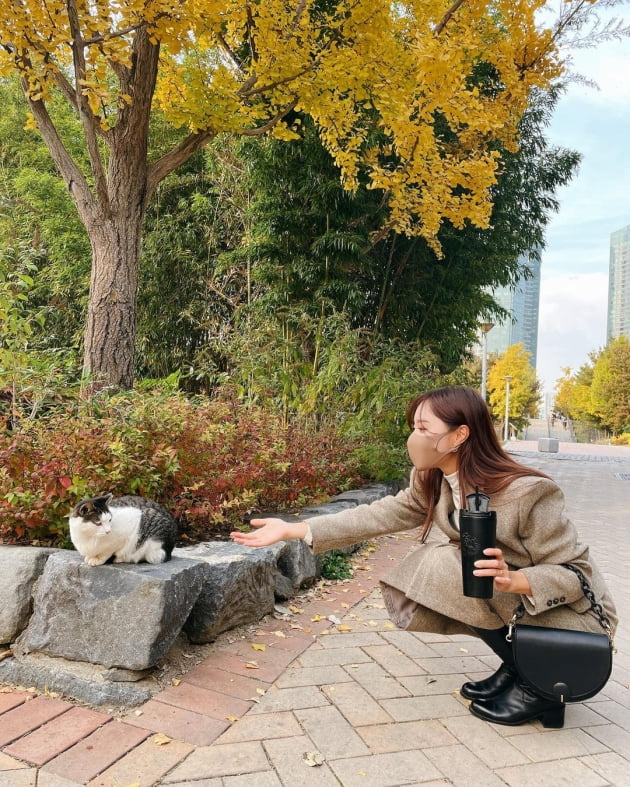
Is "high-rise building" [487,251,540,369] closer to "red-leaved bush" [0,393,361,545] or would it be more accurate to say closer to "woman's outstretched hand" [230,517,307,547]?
"red-leaved bush" [0,393,361,545]

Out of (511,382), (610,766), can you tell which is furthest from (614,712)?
(511,382)

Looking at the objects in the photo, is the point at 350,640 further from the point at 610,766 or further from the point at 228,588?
the point at 610,766

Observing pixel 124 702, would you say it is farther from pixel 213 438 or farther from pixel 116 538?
pixel 213 438

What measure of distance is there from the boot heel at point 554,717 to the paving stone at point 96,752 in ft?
4.47

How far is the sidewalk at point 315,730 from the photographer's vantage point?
72.2 inches

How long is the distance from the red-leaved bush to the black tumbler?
1.50m

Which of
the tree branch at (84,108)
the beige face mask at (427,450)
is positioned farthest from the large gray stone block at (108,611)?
the tree branch at (84,108)

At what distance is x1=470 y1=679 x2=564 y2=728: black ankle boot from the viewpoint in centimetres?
215

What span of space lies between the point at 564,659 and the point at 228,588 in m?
1.36

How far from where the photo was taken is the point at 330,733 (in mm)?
2078

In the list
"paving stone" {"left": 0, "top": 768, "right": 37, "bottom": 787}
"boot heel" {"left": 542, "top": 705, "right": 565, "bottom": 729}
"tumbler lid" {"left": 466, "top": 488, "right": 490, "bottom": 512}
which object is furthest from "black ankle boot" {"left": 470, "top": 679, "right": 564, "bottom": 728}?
"paving stone" {"left": 0, "top": 768, "right": 37, "bottom": 787}

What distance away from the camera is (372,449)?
18.0ft

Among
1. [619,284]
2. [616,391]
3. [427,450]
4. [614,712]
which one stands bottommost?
[614,712]

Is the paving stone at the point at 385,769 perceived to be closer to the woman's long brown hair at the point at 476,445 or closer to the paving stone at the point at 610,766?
the paving stone at the point at 610,766
